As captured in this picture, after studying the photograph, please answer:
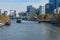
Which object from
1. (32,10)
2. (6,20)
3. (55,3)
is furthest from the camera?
(32,10)

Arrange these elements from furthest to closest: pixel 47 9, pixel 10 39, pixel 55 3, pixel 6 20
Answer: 1. pixel 47 9
2. pixel 55 3
3. pixel 6 20
4. pixel 10 39

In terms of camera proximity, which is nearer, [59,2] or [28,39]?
[28,39]

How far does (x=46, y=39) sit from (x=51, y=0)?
121619 mm

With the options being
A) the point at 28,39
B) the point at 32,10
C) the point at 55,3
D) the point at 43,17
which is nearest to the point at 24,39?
the point at 28,39

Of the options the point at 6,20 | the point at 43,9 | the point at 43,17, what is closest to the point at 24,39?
the point at 6,20

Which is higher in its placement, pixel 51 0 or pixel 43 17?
pixel 51 0

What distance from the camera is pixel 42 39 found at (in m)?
32.8

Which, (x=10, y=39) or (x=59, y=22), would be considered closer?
(x=10, y=39)

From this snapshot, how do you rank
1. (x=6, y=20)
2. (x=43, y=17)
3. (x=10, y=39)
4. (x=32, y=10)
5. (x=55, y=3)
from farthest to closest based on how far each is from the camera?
1. (x=32, y=10)
2. (x=55, y=3)
3. (x=43, y=17)
4. (x=6, y=20)
5. (x=10, y=39)

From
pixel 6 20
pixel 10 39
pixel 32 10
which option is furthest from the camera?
pixel 32 10

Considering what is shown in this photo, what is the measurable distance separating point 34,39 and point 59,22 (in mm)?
55104

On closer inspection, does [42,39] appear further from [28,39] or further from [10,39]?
[10,39]

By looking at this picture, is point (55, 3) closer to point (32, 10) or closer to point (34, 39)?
point (32, 10)

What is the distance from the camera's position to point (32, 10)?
645 ft
